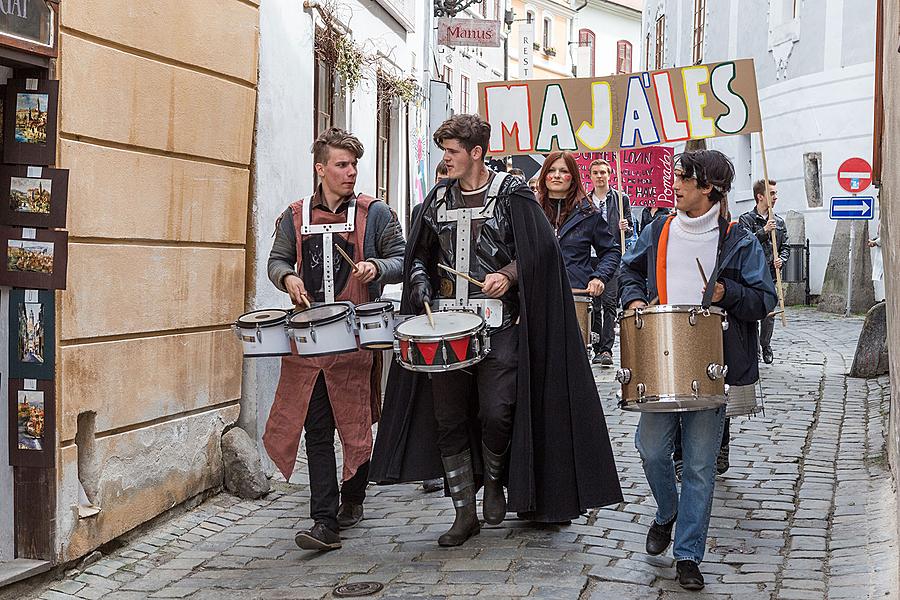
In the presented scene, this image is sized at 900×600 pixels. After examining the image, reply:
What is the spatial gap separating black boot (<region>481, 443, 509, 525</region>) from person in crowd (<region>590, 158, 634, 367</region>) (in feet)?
18.9

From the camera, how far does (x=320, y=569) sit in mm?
5707

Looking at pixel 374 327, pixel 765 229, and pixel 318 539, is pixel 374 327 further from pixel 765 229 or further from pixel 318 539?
pixel 765 229

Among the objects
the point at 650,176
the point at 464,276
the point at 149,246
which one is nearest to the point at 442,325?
the point at 464,276

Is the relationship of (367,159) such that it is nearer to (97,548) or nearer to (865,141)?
(97,548)

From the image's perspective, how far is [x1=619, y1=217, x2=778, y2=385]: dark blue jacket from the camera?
5500 mm

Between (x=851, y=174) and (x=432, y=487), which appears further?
(x=851, y=174)

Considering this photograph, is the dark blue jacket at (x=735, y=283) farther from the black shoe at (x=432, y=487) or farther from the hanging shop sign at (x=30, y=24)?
the hanging shop sign at (x=30, y=24)

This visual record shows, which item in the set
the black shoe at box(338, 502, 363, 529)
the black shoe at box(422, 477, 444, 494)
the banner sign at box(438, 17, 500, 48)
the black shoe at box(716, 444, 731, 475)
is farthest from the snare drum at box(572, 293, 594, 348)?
the banner sign at box(438, 17, 500, 48)

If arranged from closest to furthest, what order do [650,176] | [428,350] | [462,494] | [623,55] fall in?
[428,350] < [462,494] < [650,176] < [623,55]

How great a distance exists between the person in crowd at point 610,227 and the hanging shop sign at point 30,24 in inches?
268

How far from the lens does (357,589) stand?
17.4ft

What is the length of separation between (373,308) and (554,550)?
1.39 m

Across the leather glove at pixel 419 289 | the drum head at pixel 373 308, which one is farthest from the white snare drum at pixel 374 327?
the leather glove at pixel 419 289

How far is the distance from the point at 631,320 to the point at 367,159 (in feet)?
23.9
